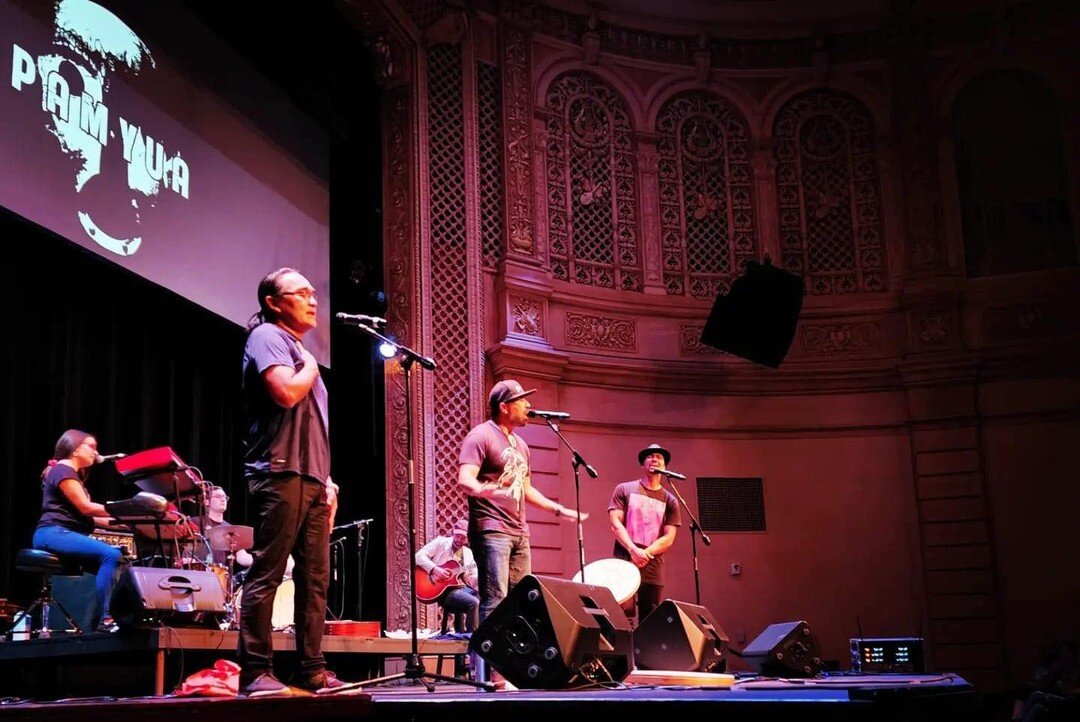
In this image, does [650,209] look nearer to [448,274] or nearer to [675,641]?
[448,274]

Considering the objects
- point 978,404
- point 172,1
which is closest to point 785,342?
point 978,404

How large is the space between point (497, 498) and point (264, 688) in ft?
7.77

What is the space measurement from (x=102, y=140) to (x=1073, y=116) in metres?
11.0

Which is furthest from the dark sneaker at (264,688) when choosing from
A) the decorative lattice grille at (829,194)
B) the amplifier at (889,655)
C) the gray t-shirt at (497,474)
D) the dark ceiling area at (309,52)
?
the decorative lattice grille at (829,194)

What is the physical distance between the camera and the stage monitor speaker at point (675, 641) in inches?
243

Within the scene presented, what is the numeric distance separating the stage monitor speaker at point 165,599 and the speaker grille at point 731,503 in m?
7.83

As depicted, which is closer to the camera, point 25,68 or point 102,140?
point 25,68

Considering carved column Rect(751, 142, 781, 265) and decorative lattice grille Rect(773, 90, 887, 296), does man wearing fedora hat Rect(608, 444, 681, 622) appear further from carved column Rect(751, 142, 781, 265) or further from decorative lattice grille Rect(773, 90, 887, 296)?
decorative lattice grille Rect(773, 90, 887, 296)

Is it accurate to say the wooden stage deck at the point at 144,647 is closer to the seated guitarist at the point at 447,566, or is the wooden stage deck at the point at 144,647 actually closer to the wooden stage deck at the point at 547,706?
the wooden stage deck at the point at 547,706

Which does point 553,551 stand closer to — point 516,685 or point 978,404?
point 978,404

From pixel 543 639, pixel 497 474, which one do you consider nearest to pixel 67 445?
pixel 497 474

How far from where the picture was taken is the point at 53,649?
17.7ft

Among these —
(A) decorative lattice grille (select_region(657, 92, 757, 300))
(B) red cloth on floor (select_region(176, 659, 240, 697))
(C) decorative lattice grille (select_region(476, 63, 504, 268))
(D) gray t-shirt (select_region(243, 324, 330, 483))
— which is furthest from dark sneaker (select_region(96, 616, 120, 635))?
(A) decorative lattice grille (select_region(657, 92, 757, 300))

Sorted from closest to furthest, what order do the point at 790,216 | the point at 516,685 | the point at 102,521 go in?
the point at 516,685
the point at 102,521
the point at 790,216
